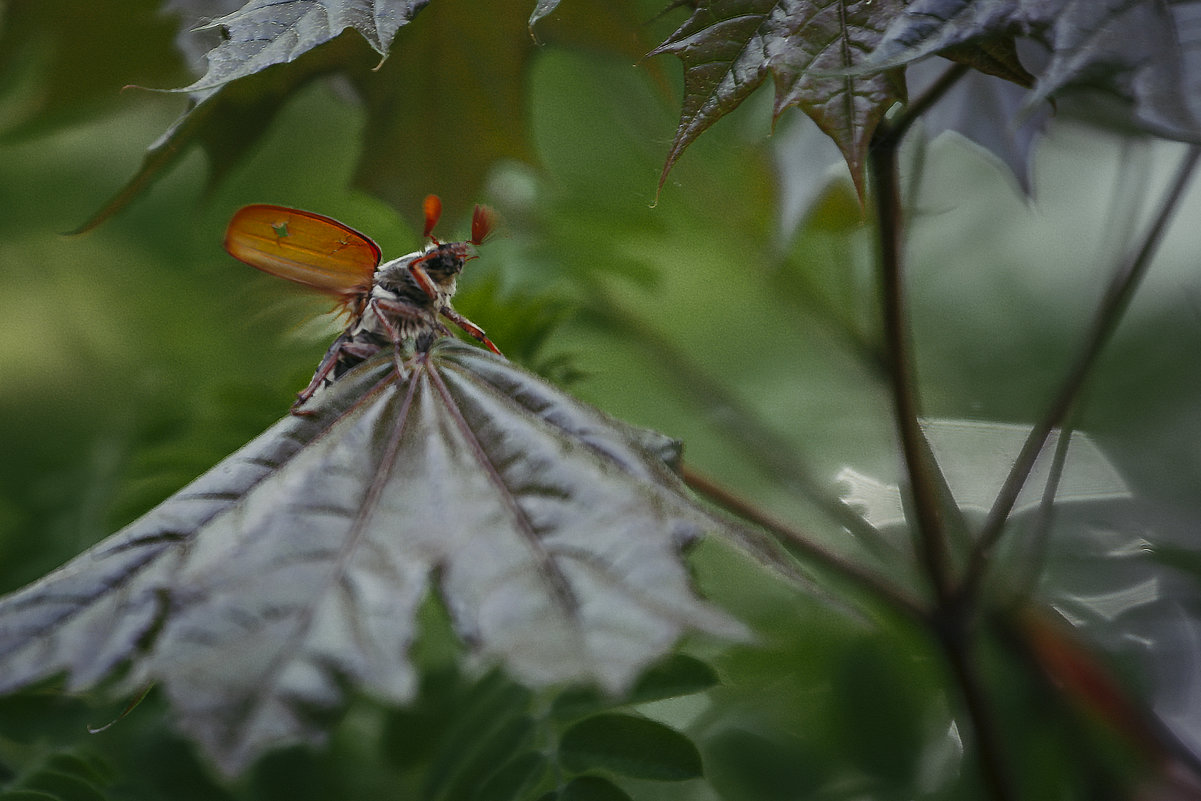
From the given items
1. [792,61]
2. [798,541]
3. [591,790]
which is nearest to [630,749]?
[591,790]

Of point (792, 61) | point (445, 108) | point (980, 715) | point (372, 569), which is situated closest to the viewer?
point (372, 569)

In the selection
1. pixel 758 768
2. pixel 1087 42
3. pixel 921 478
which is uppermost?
pixel 1087 42

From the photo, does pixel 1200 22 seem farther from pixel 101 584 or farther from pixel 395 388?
pixel 101 584

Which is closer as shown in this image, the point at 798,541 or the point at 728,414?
the point at 798,541

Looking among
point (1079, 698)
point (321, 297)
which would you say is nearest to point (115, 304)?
point (321, 297)

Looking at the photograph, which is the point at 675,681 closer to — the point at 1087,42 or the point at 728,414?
the point at 1087,42

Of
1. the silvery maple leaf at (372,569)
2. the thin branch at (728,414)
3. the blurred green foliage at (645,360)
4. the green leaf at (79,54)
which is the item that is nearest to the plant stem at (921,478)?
the blurred green foliage at (645,360)

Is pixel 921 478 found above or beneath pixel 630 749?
above

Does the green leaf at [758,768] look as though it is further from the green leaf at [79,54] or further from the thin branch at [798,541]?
the green leaf at [79,54]
